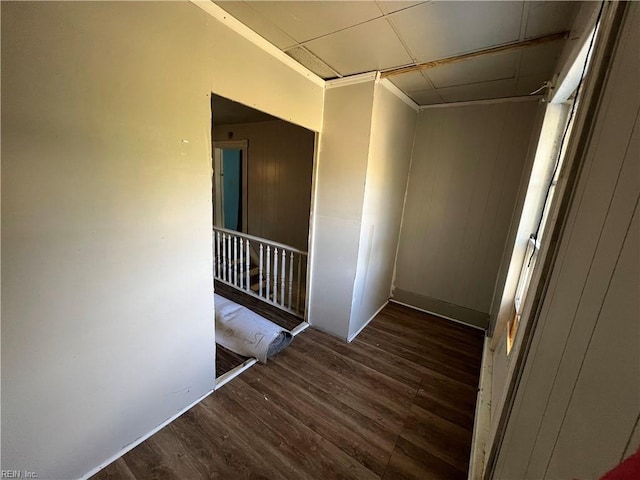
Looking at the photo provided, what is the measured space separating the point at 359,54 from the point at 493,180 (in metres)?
1.84

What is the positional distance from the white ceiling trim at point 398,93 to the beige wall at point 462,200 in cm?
19

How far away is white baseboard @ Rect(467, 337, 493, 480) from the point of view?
4.41 feet

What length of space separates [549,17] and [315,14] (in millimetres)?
1170

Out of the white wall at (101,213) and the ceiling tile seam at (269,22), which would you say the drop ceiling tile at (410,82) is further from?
the white wall at (101,213)

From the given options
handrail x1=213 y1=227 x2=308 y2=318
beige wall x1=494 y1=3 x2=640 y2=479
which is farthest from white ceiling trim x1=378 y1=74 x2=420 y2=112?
handrail x1=213 y1=227 x2=308 y2=318

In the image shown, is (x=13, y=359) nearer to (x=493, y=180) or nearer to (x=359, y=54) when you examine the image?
(x=359, y=54)

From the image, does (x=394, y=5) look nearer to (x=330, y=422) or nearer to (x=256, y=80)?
(x=256, y=80)

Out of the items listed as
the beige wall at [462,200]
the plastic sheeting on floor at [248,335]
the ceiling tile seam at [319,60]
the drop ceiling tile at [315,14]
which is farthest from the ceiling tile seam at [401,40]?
the plastic sheeting on floor at [248,335]

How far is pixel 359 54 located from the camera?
1.72 metres

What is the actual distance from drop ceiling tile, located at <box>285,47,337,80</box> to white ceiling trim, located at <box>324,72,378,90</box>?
0.18 ft

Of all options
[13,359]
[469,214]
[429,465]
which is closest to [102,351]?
[13,359]

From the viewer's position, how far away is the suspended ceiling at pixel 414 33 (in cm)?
124

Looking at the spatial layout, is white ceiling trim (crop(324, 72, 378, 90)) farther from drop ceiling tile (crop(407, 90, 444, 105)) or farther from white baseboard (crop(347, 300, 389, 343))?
white baseboard (crop(347, 300, 389, 343))

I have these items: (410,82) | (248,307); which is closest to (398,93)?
(410,82)
